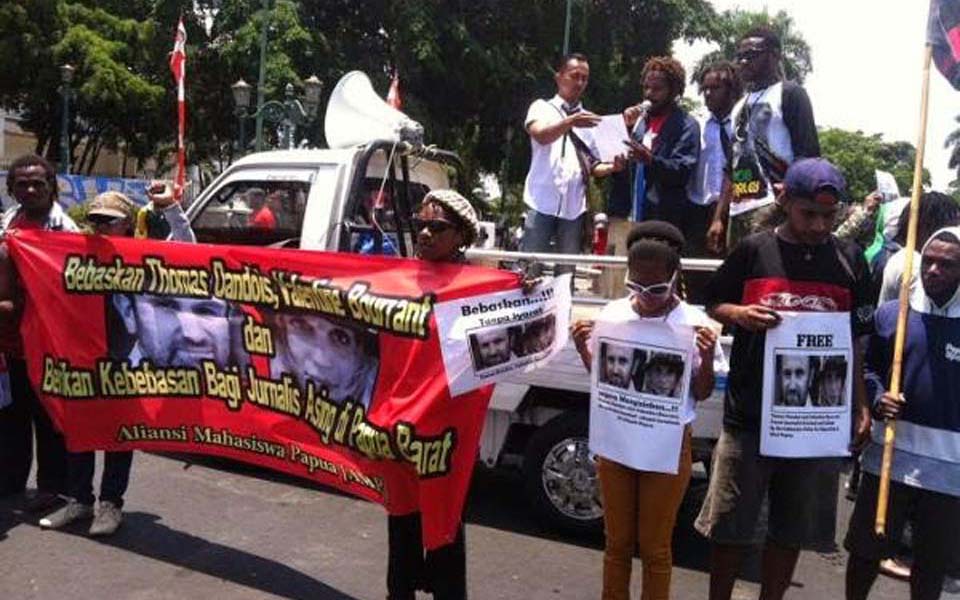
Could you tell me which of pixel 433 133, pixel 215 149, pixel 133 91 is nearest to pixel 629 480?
pixel 433 133

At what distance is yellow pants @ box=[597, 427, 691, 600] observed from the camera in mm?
3402

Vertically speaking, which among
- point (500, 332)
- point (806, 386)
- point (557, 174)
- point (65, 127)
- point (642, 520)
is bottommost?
point (642, 520)

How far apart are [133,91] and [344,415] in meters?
24.7

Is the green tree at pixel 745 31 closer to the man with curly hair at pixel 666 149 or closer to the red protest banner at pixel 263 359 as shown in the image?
the man with curly hair at pixel 666 149

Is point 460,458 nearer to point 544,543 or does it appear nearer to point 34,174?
point 544,543

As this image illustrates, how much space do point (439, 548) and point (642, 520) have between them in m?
0.78

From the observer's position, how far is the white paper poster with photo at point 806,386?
11.2 ft

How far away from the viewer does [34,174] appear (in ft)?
15.8

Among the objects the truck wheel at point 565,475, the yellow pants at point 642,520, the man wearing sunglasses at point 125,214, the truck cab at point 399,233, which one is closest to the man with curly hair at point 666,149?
the truck cab at point 399,233

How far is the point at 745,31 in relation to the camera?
13523 mm

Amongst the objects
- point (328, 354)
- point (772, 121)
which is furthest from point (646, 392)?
point (772, 121)

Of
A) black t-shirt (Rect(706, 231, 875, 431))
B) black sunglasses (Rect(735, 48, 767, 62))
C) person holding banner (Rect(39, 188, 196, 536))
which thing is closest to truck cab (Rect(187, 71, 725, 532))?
black t-shirt (Rect(706, 231, 875, 431))

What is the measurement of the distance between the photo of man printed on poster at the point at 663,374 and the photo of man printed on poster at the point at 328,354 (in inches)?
44.7

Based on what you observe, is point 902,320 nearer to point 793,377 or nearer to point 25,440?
point 793,377
